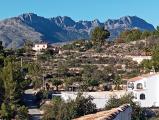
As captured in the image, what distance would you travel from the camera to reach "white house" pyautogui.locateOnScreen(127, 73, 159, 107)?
175 ft

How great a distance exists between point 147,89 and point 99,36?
4633cm

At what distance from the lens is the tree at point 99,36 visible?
324ft

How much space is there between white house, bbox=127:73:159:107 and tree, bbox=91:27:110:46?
44.4 meters

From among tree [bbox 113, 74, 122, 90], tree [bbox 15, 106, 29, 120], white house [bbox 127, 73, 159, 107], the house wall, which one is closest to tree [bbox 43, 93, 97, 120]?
tree [bbox 15, 106, 29, 120]

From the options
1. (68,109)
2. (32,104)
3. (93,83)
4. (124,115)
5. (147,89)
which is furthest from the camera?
(93,83)

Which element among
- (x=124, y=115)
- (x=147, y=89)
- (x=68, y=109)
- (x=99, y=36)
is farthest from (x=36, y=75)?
(x=124, y=115)

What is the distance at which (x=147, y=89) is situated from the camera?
176 feet

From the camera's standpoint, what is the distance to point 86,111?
45.0 metres

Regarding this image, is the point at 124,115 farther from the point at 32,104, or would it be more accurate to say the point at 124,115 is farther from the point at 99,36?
the point at 99,36

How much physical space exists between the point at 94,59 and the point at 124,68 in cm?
859

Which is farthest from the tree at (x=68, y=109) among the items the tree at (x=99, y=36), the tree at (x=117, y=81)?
the tree at (x=99, y=36)

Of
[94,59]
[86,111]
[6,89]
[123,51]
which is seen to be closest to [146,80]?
[86,111]

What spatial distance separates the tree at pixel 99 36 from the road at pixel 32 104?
34.2 metres

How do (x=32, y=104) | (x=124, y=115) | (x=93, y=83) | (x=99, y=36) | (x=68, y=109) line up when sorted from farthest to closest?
(x=99, y=36)
(x=93, y=83)
(x=32, y=104)
(x=68, y=109)
(x=124, y=115)
